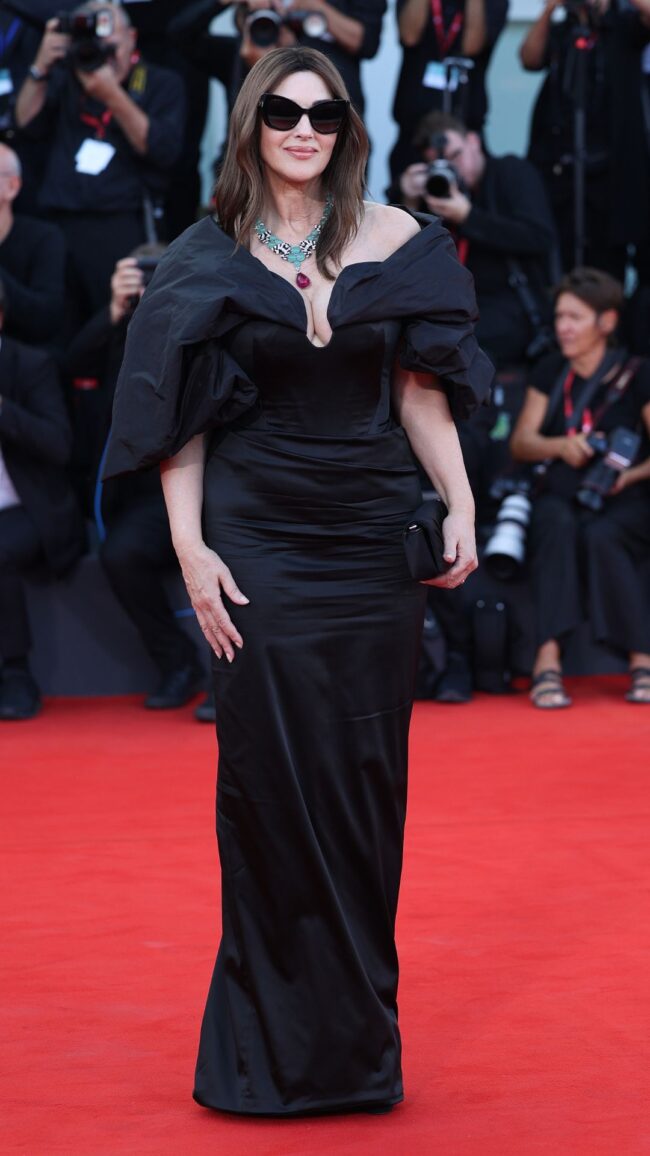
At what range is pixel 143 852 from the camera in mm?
4484

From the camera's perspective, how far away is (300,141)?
282 centimetres

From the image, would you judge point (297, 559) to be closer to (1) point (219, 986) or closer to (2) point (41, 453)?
(1) point (219, 986)

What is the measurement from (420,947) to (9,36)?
5.31 meters

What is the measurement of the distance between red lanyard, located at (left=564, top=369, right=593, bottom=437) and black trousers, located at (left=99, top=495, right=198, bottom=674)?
1.60m

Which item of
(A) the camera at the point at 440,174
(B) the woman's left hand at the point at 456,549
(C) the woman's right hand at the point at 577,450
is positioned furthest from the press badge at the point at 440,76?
(B) the woman's left hand at the point at 456,549

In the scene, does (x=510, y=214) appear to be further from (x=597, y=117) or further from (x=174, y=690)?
(x=174, y=690)

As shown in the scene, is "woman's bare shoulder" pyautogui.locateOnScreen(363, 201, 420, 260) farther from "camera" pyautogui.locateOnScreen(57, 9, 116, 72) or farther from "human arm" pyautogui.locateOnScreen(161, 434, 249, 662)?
"camera" pyautogui.locateOnScreen(57, 9, 116, 72)

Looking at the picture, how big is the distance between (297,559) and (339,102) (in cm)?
75

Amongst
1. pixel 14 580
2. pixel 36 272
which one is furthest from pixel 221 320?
pixel 36 272

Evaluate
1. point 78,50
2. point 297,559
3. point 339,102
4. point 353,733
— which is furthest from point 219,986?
point 78,50

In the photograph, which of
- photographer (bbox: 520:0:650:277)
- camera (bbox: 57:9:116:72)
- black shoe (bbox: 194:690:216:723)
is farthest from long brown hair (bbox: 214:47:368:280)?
photographer (bbox: 520:0:650:277)

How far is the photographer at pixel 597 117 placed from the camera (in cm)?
748

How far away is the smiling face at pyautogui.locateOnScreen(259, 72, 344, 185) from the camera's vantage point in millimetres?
2814

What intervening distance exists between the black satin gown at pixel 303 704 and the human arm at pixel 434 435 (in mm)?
95
